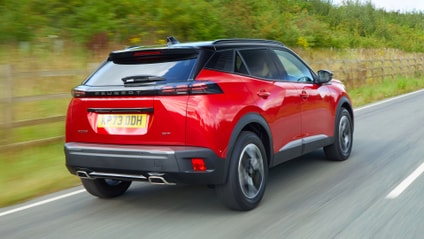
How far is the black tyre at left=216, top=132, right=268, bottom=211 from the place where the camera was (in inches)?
198

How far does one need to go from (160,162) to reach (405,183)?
9.91 ft

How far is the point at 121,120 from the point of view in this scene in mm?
5027

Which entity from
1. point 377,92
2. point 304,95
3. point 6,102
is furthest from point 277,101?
point 377,92

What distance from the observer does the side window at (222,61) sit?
518cm

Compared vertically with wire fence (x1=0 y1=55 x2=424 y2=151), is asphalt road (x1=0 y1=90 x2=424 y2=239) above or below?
below

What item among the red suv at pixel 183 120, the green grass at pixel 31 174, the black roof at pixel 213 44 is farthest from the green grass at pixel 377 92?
the red suv at pixel 183 120

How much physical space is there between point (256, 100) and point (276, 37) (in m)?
17.3

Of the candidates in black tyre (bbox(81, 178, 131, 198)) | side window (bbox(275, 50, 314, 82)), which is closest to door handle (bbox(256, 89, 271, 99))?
side window (bbox(275, 50, 314, 82))

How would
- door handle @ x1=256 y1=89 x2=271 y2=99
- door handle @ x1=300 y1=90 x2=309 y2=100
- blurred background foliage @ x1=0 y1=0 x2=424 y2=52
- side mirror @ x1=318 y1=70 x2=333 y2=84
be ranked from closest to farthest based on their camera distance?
1. door handle @ x1=256 y1=89 x2=271 y2=99
2. door handle @ x1=300 y1=90 x2=309 y2=100
3. side mirror @ x1=318 y1=70 x2=333 y2=84
4. blurred background foliage @ x1=0 y1=0 x2=424 y2=52

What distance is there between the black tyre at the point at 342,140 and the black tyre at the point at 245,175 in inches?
88.5

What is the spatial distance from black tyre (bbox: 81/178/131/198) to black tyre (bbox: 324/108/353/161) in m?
2.95

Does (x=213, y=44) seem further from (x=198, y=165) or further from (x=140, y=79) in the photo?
(x=198, y=165)

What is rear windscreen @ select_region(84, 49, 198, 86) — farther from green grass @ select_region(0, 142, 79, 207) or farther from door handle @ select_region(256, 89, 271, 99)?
green grass @ select_region(0, 142, 79, 207)

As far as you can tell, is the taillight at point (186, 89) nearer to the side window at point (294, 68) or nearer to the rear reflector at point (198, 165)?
the rear reflector at point (198, 165)
